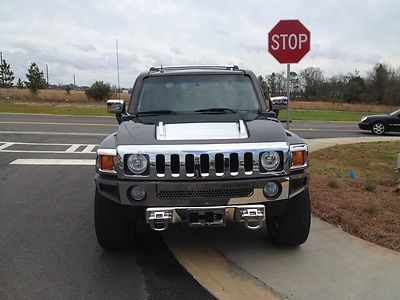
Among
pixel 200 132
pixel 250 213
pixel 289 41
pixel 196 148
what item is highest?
pixel 289 41

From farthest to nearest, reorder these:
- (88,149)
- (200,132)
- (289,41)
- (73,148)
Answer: (73,148), (88,149), (289,41), (200,132)

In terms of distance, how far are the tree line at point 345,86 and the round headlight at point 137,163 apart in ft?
169

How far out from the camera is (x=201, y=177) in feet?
11.7

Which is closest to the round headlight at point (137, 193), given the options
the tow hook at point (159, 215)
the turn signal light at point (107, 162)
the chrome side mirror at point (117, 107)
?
the tow hook at point (159, 215)

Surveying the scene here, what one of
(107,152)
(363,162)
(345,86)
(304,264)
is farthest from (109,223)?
(345,86)

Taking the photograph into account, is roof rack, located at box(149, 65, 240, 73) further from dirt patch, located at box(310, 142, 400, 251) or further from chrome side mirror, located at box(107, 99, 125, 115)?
dirt patch, located at box(310, 142, 400, 251)

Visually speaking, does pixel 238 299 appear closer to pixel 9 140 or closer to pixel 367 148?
pixel 367 148

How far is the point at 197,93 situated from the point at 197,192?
1.66 metres

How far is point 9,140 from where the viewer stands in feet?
42.5

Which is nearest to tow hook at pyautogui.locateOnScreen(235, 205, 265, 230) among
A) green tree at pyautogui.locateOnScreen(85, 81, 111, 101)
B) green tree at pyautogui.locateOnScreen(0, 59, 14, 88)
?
green tree at pyautogui.locateOnScreen(85, 81, 111, 101)

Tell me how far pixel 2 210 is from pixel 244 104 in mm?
3402

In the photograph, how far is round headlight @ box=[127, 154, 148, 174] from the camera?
3.58m

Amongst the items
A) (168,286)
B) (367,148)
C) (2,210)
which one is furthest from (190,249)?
(367,148)

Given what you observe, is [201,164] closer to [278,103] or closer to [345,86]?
[278,103]
